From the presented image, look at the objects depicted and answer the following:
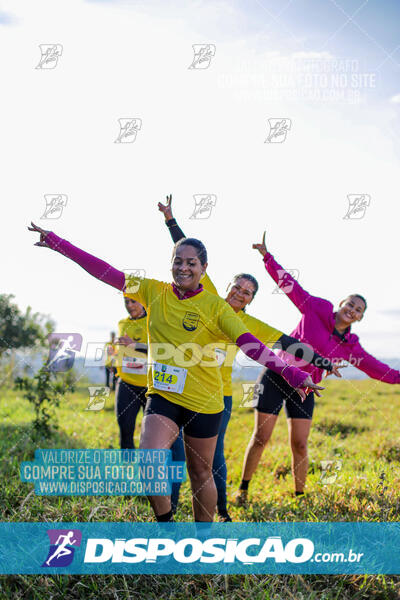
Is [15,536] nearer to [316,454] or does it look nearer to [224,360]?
[224,360]

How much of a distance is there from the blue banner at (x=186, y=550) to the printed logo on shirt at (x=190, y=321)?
4.44 feet

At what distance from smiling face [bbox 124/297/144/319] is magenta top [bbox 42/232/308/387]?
6.71 ft

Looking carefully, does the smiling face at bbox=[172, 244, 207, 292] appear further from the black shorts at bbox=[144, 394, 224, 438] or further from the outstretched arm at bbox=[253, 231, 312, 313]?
the outstretched arm at bbox=[253, 231, 312, 313]

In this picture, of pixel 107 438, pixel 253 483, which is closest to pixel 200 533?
pixel 253 483

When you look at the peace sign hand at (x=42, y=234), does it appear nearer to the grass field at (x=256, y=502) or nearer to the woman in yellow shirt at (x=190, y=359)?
the woman in yellow shirt at (x=190, y=359)

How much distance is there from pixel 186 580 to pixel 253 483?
8.23 ft

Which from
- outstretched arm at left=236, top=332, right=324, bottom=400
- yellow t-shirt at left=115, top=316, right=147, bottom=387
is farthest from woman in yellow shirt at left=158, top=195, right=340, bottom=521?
yellow t-shirt at left=115, top=316, right=147, bottom=387

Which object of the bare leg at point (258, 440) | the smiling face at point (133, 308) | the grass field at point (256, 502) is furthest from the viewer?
the smiling face at point (133, 308)

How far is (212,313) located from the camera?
337cm

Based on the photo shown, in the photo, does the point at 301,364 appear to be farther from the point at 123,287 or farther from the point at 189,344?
the point at 123,287

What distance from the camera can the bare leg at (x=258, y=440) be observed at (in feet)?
15.7

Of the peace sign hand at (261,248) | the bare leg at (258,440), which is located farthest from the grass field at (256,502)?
the peace sign hand at (261,248)

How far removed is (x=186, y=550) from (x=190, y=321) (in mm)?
1592

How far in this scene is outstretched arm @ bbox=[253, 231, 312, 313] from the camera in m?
5.06
